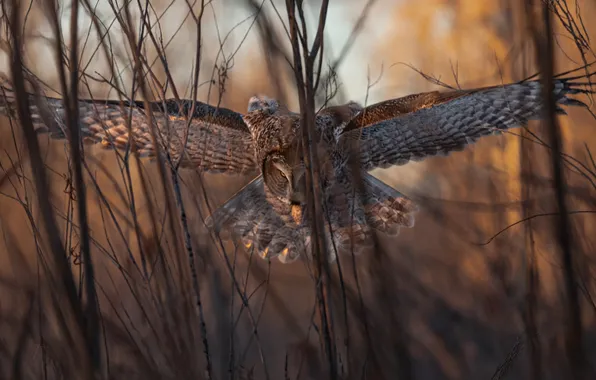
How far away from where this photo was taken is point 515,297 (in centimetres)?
318

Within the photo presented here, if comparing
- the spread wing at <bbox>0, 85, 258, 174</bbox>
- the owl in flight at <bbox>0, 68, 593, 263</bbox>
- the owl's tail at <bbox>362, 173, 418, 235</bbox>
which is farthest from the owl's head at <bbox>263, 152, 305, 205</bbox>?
the owl's tail at <bbox>362, 173, 418, 235</bbox>

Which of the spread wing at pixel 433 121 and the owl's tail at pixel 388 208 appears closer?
the spread wing at pixel 433 121

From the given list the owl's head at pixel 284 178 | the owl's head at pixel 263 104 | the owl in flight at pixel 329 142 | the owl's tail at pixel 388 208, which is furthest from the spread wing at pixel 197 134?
the owl's tail at pixel 388 208

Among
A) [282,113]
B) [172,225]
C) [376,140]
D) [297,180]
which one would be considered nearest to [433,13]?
[376,140]

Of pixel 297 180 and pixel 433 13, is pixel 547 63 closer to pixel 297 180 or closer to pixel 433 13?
pixel 297 180

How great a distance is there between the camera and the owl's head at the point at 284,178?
2309 millimetres

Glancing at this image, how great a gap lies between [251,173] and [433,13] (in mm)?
1798

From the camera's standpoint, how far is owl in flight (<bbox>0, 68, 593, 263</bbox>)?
2238mm

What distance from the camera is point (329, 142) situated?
7.75 ft

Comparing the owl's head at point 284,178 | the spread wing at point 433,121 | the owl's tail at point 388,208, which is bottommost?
the owl's tail at point 388,208

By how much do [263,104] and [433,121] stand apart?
0.90 m

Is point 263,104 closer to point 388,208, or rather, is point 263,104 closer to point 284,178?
point 284,178

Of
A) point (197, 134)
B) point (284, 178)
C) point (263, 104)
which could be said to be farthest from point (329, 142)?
point (197, 134)

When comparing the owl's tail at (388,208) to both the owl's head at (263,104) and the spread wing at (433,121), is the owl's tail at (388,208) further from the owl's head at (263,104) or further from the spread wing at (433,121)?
the owl's head at (263,104)
